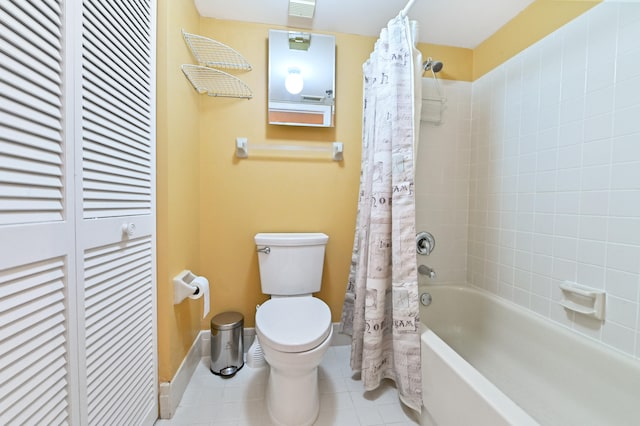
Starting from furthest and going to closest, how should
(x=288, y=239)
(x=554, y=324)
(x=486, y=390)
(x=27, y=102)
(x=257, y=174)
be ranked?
(x=257, y=174) < (x=288, y=239) < (x=554, y=324) < (x=486, y=390) < (x=27, y=102)

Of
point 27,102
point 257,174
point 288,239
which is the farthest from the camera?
point 257,174

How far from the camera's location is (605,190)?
99 cm

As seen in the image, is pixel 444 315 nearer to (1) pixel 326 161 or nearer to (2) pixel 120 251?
(1) pixel 326 161

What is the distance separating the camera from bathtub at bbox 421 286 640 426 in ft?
2.74

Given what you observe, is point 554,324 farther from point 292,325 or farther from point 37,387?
point 37,387

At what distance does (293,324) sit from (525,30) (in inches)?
77.4

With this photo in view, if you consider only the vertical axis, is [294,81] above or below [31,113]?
above

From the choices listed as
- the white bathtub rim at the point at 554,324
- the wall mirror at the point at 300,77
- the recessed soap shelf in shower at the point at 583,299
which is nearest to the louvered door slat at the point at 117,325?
the wall mirror at the point at 300,77

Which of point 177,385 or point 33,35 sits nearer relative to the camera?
point 33,35

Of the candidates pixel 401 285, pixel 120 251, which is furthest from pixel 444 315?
pixel 120 251

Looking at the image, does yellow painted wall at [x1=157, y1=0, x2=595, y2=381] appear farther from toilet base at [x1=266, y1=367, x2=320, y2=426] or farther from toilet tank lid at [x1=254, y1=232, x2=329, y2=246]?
toilet base at [x1=266, y1=367, x2=320, y2=426]

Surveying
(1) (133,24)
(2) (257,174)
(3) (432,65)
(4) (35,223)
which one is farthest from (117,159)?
(3) (432,65)

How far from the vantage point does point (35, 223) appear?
0.56 meters

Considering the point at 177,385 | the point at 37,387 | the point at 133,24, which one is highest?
the point at 133,24
